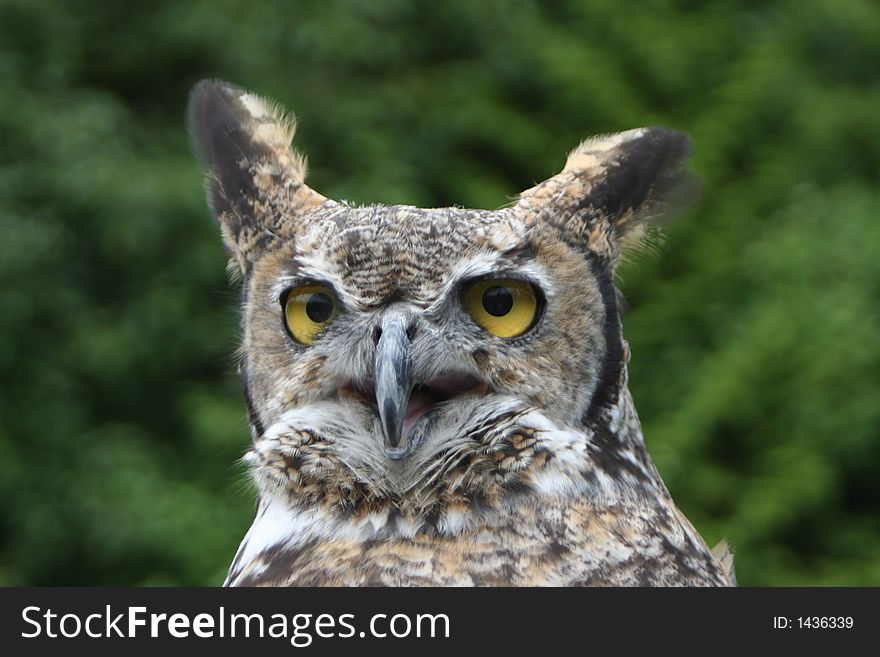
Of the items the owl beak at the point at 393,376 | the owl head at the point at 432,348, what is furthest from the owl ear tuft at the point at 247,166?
the owl beak at the point at 393,376

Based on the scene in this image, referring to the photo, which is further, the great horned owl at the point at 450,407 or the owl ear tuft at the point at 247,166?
the owl ear tuft at the point at 247,166

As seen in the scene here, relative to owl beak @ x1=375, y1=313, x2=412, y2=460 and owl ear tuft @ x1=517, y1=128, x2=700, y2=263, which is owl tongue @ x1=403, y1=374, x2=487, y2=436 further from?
owl ear tuft @ x1=517, y1=128, x2=700, y2=263

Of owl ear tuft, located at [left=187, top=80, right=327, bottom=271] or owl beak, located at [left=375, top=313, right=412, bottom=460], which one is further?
owl ear tuft, located at [left=187, top=80, right=327, bottom=271]

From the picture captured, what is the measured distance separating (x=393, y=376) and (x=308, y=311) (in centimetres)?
19

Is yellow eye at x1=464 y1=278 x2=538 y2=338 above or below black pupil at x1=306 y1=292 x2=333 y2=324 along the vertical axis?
below

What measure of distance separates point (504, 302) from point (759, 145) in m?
2.74

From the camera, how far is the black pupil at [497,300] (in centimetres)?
155

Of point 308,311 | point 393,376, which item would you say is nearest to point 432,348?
point 393,376

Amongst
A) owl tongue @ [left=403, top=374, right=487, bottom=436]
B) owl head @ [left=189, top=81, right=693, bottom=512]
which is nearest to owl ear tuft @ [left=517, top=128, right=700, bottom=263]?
owl head @ [left=189, top=81, right=693, bottom=512]

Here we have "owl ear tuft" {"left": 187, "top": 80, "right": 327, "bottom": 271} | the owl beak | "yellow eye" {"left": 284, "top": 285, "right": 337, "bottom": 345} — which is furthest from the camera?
"owl ear tuft" {"left": 187, "top": 80, "right": 327, "bottom": 271}

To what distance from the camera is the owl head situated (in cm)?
153

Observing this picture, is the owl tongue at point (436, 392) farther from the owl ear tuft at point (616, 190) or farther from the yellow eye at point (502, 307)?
the owl ear tuft at point (616, 190)

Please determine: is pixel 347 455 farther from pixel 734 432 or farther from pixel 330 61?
pixel 330 61

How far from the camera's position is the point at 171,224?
357cm
